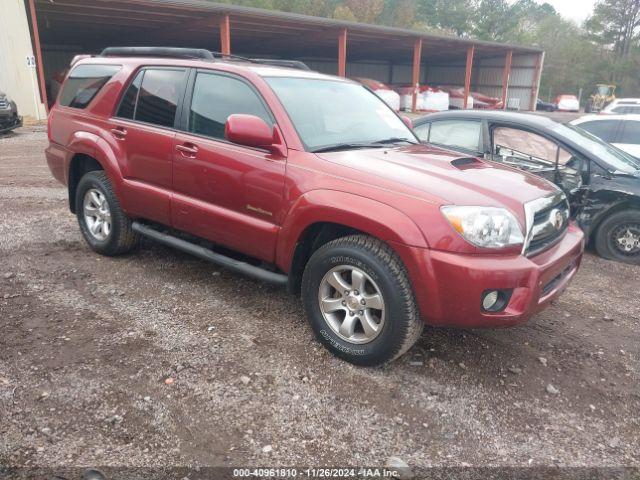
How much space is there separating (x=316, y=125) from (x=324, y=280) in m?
1.15

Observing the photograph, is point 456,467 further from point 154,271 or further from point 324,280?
point 154,271

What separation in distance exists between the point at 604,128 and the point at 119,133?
799 centimetres

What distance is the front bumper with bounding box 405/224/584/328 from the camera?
2746mm

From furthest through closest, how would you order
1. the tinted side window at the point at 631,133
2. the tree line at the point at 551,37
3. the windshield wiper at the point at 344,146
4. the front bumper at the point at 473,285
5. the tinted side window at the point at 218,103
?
1. the tree line at the point at 551,37
2. the tinted side window at the point at 631,133
3. the tinted side window at the point at 218,103
4. the windshield wiper at the point at 344,146
5. the front bumper at the point at 473,285

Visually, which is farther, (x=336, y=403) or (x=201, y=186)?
(x=201, y=186)

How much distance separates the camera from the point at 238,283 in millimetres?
4492

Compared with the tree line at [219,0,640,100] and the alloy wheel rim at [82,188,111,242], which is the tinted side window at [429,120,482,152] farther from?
the tree line at [219,0,640,100]

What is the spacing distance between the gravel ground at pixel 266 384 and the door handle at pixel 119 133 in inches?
47.1

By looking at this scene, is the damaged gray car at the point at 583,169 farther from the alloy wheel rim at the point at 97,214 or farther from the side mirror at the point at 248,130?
the alloy wheel rim at the point at 97,214

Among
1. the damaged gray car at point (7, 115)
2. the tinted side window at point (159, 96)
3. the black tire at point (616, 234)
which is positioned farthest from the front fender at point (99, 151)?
the damaged gray car at point (7, 115)

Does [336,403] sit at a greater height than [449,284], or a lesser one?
lesser

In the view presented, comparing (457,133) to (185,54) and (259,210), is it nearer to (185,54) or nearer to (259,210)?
(185,54)

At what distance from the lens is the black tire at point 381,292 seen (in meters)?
2.92

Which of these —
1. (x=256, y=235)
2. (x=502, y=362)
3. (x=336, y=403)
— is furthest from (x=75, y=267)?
(x=502, y=362)
